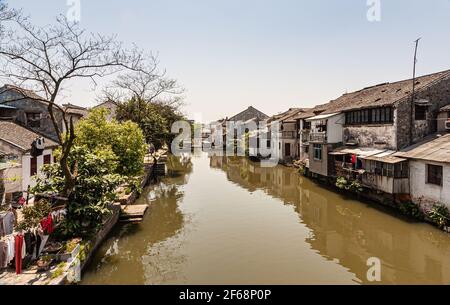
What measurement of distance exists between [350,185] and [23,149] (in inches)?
935

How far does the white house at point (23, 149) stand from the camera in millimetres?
18969

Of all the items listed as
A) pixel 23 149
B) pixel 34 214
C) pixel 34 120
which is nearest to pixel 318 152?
pixel 23 149

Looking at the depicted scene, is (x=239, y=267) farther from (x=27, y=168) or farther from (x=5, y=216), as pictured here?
(x=27, y=168)

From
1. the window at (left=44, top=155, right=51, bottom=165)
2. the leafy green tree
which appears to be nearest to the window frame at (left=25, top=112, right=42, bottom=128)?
the window at (left=44, top=155, right=51, bottom=165)

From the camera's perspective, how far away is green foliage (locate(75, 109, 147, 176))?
21453 mm

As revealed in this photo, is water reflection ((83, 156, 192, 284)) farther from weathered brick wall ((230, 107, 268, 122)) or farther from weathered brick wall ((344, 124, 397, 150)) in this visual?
weathered brick wall ((230, 107, 268, 122))

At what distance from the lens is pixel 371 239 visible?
1603 cm

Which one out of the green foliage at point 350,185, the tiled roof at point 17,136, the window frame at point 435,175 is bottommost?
the green foliage at point 350,185

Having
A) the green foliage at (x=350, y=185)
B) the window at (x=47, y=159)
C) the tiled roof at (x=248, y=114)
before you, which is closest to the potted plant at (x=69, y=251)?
the window at (x=47, y=159)

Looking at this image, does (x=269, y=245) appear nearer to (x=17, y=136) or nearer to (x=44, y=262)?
(x=44, y=262)

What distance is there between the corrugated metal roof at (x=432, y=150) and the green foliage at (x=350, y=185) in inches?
153

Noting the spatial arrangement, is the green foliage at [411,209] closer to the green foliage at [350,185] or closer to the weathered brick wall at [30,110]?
the green foliage at [350,185]

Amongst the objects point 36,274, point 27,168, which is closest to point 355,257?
point 36,274

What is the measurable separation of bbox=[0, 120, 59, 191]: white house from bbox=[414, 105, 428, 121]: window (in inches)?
1041
